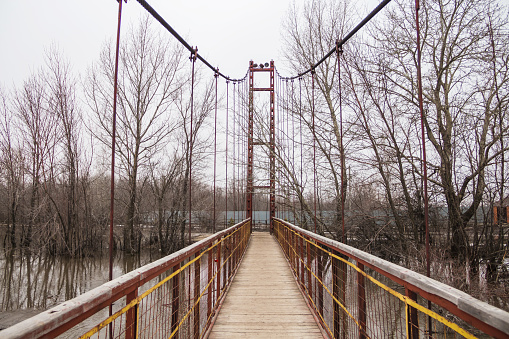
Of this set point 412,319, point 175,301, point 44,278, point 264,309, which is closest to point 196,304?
point 175,301

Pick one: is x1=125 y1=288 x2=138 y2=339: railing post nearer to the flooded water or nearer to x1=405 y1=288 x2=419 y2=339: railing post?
x1=405 y1=288 x2=419 y2=339: railing post

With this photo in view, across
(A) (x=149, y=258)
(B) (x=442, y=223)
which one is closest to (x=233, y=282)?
(B) (x=442, y=223)

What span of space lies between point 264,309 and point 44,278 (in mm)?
9078

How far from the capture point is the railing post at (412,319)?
51.0 inches

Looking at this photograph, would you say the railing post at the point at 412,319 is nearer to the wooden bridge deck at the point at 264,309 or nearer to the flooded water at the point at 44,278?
the wooden bridge deck at the point at 264,309

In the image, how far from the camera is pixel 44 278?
959cm

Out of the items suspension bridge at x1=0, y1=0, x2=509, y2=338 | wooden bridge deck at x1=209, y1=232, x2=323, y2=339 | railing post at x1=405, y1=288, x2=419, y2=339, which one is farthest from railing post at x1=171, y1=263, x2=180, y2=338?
railing post at x1=405, y1=288, x2=419, y2=339

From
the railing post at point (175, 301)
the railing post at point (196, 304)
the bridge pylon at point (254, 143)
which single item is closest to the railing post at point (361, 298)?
the railing post at point (175, 301)

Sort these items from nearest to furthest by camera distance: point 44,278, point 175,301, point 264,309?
point 175,301 < point 264,309 < point 44,278

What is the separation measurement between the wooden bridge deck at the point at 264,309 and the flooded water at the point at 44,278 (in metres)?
5.08

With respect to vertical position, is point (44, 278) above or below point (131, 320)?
below

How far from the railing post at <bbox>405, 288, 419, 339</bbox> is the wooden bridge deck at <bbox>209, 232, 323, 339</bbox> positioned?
4.74 ft

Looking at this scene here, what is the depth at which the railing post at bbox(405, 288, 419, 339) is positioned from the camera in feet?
4.25

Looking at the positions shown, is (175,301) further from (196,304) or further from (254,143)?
(254,143)
